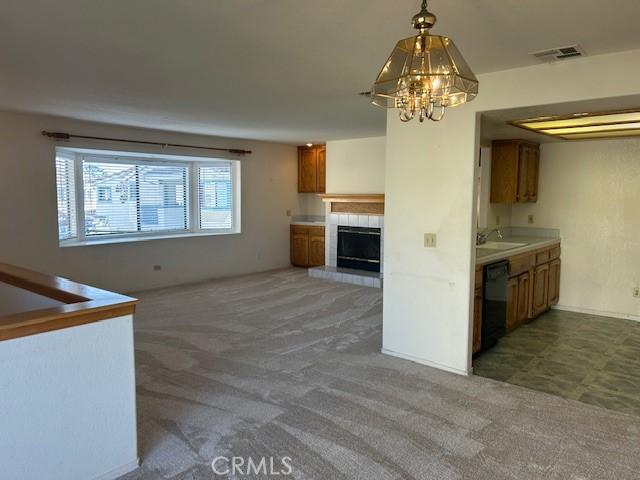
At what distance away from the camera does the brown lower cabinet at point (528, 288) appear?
384 cm

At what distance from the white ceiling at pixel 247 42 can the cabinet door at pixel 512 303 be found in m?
2.11

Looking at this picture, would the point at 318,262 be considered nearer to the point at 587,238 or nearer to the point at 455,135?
the point at 587,238

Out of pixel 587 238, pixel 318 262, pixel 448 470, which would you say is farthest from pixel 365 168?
pixel 448 470

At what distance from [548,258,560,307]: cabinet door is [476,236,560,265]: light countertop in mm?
259

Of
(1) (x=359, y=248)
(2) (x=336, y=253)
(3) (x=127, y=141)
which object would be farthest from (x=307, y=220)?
(3) (x=127, y=141)

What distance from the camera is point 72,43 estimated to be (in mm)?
2621

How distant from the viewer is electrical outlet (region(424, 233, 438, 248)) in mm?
3580

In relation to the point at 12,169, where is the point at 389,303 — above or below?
below

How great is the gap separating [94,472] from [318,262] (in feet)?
20.1

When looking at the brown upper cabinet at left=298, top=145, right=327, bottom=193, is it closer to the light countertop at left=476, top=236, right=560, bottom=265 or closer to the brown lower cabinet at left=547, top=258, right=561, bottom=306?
the light countertop at left=476, top=236, right=560, bottom=265

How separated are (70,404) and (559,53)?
10.7ft

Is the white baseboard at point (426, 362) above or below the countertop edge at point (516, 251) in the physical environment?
below

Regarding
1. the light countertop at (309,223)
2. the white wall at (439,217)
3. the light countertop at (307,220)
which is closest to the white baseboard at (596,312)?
the white wall at (439,217)

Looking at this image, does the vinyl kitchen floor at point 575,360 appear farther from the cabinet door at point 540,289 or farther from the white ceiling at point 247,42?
the white ceiling at point 247,42
